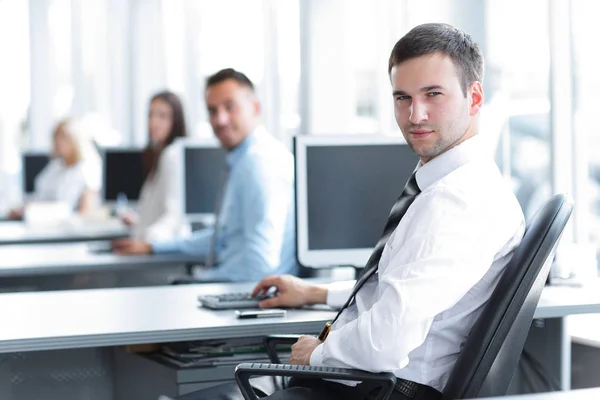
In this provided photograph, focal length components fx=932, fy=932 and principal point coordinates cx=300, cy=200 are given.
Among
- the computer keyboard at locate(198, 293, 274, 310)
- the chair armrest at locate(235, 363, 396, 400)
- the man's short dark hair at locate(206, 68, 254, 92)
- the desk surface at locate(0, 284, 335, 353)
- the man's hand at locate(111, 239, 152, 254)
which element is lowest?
the chair armrest at locate(235, 363, 396, 400)

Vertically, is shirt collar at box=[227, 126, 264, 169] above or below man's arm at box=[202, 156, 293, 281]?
above

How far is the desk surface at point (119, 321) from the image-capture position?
233 cm

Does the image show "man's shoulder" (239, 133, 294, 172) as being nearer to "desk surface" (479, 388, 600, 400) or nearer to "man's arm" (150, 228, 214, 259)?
"man's arm" (150, 228, 214, 259)

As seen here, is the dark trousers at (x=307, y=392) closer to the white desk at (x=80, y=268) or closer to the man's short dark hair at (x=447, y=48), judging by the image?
the man's short dark hair at (x=447, y=48)

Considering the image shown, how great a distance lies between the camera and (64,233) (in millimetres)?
5641

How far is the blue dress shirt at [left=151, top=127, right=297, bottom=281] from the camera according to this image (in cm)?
350

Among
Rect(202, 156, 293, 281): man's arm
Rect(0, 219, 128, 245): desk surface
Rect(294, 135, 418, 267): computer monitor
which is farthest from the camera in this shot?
Rect(0, 219, 128, 245): desk surface

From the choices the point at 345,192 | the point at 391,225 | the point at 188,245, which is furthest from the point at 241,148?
the point at 391,225

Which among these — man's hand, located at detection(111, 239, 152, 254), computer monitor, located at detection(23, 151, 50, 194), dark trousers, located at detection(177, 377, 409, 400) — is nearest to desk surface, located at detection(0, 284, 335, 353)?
dark trousers, located at detection(177, 377, 409, 400)

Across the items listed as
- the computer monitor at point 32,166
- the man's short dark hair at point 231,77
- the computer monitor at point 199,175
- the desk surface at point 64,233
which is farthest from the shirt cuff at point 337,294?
the computer monitor at point 32,166

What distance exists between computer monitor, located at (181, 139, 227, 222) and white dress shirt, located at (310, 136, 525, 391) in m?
2.69

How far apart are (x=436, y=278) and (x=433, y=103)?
433 mm

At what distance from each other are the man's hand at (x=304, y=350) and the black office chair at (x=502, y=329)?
0.52ft

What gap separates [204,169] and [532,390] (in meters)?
2.25
